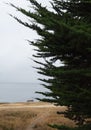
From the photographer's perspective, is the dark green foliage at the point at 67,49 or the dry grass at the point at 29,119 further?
the dry grass at the point at 29,119

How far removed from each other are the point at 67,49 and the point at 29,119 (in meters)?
26.2

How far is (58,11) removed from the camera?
12000 mm

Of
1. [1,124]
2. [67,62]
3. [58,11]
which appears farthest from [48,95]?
[1,124]

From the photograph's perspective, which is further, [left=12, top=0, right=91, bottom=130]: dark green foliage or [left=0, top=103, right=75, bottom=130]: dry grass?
[left=0, top=103, right=75, bottom=130]: dry grass

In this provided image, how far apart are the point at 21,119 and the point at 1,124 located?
290 centimetres

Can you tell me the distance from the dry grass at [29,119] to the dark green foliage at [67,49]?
19.3m

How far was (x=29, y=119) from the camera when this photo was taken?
37.1 meters

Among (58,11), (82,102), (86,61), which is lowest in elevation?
(82,102)

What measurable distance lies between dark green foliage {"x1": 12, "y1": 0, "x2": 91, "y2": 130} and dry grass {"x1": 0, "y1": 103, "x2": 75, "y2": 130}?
63.5 ft

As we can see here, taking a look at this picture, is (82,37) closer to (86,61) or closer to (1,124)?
(86,61)

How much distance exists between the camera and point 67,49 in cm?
1134

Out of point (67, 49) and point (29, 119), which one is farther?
point (29, 119)

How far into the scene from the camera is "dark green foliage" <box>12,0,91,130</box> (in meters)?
10.7

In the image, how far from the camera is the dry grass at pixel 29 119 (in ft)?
111
